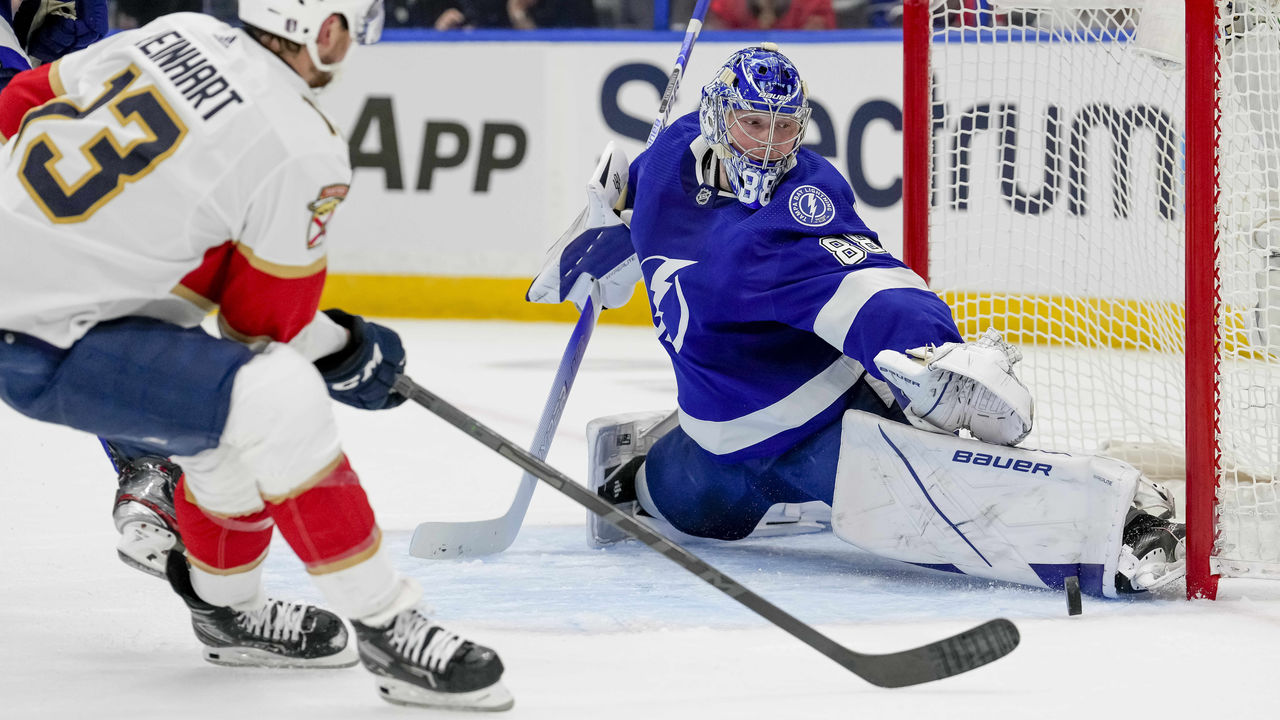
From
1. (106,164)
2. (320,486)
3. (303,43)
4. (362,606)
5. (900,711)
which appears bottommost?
(900,711)

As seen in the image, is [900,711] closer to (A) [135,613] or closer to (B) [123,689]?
(B) [123,689]

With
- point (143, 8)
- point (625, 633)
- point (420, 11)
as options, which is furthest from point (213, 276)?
point (143, 8)

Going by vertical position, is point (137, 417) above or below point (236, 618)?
above

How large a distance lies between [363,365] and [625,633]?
60 cm

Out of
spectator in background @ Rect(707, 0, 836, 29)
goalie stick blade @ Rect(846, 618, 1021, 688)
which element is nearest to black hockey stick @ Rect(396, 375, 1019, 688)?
goalie stick blade @ Rect(846, 618, 1021, 688)

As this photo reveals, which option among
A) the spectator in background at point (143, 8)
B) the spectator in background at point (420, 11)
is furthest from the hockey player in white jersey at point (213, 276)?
the spectator in background at point (143, 8)

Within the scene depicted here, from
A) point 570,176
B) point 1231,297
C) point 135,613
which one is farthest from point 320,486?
point 570,176

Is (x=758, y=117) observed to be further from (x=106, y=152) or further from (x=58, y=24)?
(x=58, y=24)

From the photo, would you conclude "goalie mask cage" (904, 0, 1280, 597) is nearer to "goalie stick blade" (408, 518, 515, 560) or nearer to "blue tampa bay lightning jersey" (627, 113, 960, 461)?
"blue tampa bay lightning jersey" (627, 113, 960, 461)

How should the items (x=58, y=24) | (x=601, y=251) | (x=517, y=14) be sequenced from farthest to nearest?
(x=517, y=14) < (x=601, y=251) < (x=58, y=24)

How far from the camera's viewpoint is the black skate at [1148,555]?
2484 mm

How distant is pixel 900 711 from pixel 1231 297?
1292mm

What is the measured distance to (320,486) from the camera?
1906 mm

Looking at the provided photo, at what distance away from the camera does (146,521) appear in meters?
2.51
